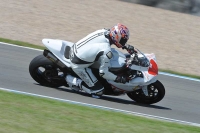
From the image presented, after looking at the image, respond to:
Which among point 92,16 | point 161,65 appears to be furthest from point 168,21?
point 161,65

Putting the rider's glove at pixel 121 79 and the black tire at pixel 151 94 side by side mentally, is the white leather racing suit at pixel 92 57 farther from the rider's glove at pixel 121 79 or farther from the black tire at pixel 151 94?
the black tire at pixel 151 94

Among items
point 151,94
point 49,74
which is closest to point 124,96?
point 151,94

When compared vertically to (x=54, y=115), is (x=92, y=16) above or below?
above

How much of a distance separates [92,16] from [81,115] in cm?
1010

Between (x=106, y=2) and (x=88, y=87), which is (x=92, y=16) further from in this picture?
(x=88, y=87)

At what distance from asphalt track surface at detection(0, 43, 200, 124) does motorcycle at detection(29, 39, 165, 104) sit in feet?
0.56

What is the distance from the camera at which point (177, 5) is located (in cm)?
1828

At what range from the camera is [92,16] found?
56.6ft

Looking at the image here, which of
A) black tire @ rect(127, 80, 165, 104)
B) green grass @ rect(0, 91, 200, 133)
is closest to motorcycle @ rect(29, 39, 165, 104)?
black tire @ rect(127, 80, 165, 104)

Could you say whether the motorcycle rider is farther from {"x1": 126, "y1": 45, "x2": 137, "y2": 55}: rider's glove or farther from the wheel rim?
the wheel rim

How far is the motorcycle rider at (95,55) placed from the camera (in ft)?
29.9

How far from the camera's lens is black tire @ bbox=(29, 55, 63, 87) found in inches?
375

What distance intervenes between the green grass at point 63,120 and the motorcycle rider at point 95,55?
3.69 feet

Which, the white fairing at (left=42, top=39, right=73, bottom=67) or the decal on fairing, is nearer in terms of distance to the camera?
the decal on fairing
